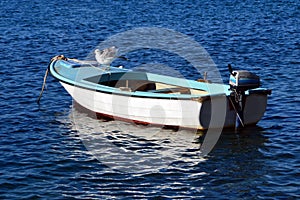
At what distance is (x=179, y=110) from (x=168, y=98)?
551 mm

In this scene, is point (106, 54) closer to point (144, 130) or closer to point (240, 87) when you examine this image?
point (144, 130)

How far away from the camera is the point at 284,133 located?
21.5 meters

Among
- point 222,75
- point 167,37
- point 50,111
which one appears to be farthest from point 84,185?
point 167,37

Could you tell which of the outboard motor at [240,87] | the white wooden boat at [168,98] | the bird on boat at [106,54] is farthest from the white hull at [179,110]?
the bird on boat at [106,54]

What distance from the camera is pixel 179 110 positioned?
69.4ft

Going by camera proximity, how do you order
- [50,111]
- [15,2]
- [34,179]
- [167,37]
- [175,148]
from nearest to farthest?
[34,179] → [175,148] → [50,111] → [167,37] → [15,2]

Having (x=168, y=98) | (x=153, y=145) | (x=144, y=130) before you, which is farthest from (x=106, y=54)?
(x=153, y=145)

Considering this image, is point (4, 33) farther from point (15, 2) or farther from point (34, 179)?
point (34, 179)

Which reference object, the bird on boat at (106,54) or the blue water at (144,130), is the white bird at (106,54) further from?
the blue water at (144,130)

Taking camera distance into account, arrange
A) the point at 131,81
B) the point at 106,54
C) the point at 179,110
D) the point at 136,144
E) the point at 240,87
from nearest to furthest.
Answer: the point at 136,144 → the point at 240,87 → the point at 179,110 → the point at 106,54 → the point at 131,81

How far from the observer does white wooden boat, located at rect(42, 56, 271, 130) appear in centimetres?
2091

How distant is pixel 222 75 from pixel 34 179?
14.3 m

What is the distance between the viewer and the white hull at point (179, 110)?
20.8 meters

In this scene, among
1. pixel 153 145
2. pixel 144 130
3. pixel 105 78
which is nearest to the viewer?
pixel 153 145
